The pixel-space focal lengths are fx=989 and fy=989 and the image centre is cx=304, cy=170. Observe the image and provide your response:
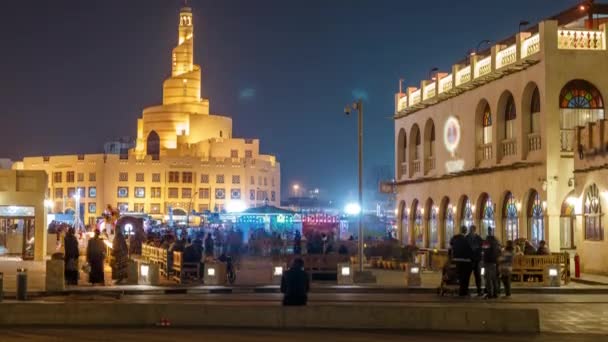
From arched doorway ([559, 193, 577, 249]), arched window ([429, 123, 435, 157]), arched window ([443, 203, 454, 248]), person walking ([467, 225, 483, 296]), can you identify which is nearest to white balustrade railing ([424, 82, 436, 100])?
arched window ([429, 123, 435, 157])

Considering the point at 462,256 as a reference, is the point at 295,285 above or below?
below

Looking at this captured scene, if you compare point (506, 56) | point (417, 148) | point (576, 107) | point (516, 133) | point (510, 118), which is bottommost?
point (516, 133)

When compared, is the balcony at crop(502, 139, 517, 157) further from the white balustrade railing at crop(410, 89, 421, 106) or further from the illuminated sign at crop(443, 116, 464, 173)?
the white balustrade railing at crop(410, 89, 421, 106)

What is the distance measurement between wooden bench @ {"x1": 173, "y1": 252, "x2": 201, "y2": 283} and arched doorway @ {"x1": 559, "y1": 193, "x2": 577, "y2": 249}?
1285 centimetres

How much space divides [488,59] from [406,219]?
1569 cm

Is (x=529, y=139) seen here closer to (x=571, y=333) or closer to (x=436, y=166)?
(x=436, y=166)

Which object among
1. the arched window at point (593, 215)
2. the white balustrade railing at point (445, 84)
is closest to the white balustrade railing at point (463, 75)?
the white balustrade railing at point (445, 84)

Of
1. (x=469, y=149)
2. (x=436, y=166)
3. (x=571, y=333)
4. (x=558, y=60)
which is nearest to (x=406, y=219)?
(x=436, y=166)

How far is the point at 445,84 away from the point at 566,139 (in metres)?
11.8

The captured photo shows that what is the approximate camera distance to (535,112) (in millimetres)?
36219

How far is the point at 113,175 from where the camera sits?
130 meters

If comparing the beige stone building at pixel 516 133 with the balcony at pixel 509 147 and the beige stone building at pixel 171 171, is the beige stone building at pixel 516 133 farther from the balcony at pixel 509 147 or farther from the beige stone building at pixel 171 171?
the beige stone building at pixel 171 171

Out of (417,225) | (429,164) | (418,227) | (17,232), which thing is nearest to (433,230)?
(418,227)

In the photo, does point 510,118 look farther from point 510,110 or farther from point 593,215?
point 593,215
